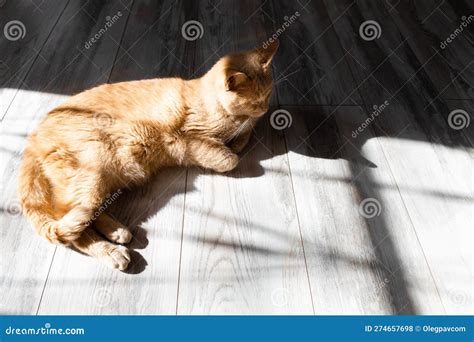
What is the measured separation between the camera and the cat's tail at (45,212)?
136cm

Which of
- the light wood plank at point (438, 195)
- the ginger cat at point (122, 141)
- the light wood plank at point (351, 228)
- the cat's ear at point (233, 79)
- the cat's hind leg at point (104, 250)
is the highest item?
the light wood plank at point (438, 195)

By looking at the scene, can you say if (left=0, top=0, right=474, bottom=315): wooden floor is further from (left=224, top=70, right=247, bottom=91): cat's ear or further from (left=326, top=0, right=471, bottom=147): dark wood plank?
(left=224, top=70, right=247, bottom=91): cat's ear

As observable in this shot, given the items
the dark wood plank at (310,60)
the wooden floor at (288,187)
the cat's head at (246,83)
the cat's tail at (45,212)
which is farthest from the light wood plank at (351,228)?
the cat's tail at (45,212)

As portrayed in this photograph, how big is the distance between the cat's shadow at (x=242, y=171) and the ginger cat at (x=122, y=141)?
5cm

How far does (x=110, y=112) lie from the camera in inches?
63.7

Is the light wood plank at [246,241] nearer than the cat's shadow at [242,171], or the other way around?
the light wood plank at [246,241]

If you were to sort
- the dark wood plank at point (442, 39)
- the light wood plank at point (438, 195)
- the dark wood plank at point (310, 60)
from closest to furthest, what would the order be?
the light wood plank at point (438, 195) → the dark wood plank at point (310, 60) → the dark wood plank at point (442, 39)

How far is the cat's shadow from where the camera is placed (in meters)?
1.58

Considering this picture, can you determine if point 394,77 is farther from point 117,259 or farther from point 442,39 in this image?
point 117,259

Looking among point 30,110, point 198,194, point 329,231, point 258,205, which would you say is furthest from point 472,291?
point 30,110

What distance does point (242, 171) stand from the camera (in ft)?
5.87

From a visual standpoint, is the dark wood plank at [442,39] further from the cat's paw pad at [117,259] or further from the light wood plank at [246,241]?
the cat's paw pad at [117,259]

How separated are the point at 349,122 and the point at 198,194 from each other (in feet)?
3.00

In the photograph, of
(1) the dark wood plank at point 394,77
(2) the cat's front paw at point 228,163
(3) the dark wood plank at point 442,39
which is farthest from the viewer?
(3) the dark wood plank at point 442,39
